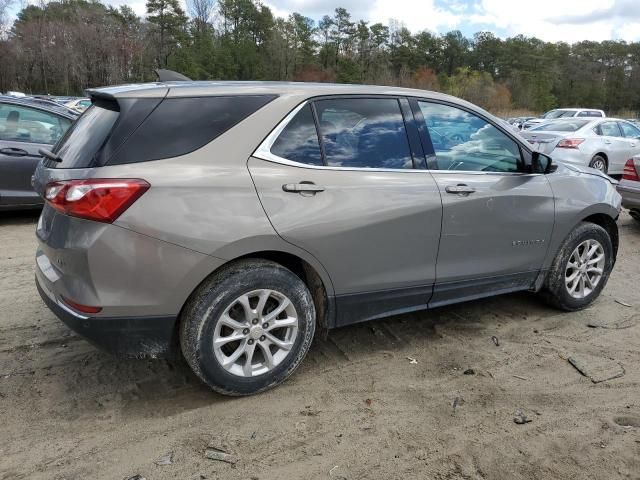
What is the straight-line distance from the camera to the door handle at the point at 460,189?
347 cm

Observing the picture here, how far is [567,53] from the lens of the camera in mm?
104125

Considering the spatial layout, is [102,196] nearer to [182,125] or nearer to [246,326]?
[182,125]

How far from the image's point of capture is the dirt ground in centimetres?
250

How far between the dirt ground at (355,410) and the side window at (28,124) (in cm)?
365

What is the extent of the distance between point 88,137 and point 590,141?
37.8 ft

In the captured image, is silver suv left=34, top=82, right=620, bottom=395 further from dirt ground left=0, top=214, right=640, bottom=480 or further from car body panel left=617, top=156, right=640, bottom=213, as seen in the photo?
car body panel left=617, top=156, right=640, bottom=213

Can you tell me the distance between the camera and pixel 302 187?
2947mm

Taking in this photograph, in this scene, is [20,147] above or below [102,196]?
below

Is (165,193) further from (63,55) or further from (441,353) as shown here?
(63,55)

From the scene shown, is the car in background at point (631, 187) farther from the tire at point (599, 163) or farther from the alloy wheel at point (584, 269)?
the tire at point (599, 163)

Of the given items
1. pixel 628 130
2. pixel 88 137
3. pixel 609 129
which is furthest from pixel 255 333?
pixel 628 130

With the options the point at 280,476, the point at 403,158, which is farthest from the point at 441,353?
the point at 280,476

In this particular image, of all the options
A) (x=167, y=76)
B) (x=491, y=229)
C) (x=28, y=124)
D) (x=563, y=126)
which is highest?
(x=167, y=76)

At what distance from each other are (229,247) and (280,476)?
1111mm
